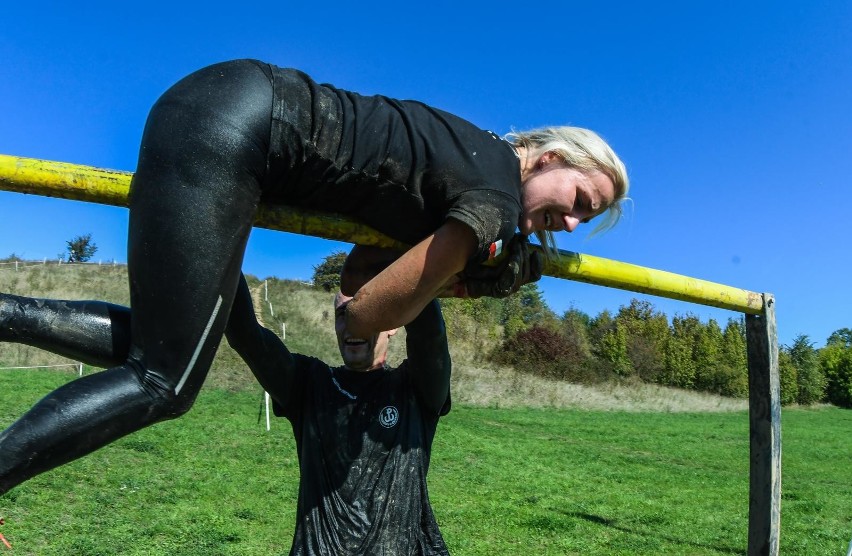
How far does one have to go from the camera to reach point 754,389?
341cm

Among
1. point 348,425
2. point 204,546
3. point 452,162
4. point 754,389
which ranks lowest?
point 204,546

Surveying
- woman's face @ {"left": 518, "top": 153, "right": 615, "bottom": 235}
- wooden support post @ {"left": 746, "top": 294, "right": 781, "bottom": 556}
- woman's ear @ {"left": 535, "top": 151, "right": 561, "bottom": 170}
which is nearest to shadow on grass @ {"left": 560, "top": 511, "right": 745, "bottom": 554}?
wooden support post @ {"left": 746, "top": 294, "right": 781, "bottom": 556}

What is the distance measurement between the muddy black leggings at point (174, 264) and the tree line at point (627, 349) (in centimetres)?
2972

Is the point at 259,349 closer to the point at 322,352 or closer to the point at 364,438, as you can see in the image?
the point at 364,438

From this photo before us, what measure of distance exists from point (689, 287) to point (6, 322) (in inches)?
97.9

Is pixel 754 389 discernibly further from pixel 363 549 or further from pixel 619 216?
pixel 363 549

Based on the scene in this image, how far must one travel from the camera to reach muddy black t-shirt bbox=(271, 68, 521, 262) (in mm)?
1929

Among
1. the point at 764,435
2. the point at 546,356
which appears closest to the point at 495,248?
the point at 764,435

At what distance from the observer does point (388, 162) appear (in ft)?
6.50

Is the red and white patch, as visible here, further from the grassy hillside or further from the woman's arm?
the grassy hillside

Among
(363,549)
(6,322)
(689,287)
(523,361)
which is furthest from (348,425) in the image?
(523,361)

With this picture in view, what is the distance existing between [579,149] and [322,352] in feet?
79.1

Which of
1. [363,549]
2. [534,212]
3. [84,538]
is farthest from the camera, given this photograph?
[84,538]

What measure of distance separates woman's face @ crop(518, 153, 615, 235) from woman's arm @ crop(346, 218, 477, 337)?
0.33 m
